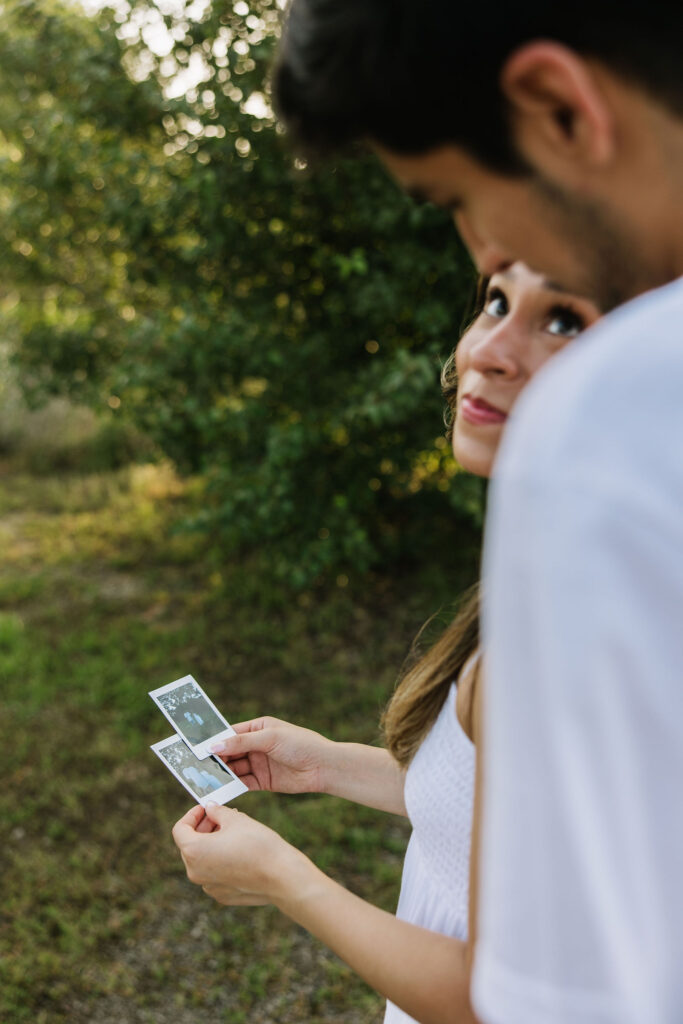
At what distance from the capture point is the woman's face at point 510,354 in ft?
3.79

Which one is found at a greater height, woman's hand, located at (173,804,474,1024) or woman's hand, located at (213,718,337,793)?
woman's hand, located at (173,804,474,1024)

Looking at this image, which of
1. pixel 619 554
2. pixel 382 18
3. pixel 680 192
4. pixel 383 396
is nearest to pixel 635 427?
pixel 619 554

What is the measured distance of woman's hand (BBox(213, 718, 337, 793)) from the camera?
1.63 metres

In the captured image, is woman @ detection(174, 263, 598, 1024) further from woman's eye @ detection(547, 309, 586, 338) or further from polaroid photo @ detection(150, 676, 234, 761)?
polaroid photo @ detection(150, 676, 234, 761)

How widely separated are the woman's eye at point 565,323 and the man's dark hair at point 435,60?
505mm

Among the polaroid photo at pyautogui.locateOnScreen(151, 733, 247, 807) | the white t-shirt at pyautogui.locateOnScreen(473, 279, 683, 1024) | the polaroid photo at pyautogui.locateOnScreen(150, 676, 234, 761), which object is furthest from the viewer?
the polaroid photo at pyautogui.locateOnScreen(150, 676, 234, 761)

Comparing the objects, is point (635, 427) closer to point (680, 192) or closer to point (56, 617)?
point (680, 192)

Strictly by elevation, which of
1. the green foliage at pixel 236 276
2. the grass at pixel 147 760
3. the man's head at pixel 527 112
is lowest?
the grass at pixel 147 760

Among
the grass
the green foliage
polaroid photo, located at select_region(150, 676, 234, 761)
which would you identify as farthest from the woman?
the green foliage

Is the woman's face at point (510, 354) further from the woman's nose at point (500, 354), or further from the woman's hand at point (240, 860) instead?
the woman's hand at point (240, 860)

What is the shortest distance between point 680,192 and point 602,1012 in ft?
1.81

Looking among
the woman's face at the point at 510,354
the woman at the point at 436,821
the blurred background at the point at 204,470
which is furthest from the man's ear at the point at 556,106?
the blurred background at the point at 204,470

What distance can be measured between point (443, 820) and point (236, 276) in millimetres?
4543

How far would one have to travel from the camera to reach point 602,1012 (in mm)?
569
